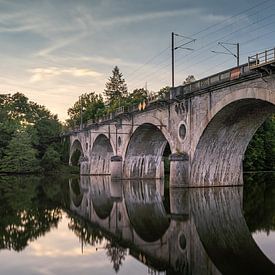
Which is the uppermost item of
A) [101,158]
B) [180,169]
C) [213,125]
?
[213,125]

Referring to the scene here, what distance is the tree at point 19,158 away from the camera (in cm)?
6530

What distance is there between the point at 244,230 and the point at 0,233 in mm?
9890

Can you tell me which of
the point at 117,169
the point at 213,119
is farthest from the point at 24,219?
the point at 117,169

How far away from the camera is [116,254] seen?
13039 mm

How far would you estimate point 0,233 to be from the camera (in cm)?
1642

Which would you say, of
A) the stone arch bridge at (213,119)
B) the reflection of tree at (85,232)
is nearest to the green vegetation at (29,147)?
the stone arch bridge at (213,119)

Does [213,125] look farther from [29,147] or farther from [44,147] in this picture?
[44,147]

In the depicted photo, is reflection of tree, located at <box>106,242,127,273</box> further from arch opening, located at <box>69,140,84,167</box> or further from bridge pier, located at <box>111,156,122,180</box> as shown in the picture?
arch opening, located at <box>69,140,84,167</box>

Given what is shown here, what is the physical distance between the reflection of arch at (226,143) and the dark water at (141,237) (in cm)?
677

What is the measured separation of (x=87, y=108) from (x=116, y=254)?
8952cm

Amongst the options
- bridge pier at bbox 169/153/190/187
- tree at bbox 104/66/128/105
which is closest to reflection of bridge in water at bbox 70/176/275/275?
bridge pier at bbox 169/153/190/187

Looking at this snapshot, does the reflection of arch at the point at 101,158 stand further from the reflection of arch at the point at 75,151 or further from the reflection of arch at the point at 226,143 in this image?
the reflection of arch at the point at 226,143

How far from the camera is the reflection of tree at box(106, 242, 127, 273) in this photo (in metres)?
11.9

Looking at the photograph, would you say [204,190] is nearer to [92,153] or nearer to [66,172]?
[92,153]
